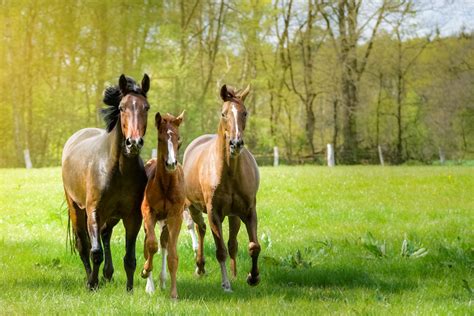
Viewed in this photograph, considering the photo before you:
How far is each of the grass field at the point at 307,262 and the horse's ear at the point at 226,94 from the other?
5.47ft

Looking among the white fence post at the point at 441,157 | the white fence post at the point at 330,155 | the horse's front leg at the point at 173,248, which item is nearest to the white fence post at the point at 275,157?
the white fence post at the point at 330,155

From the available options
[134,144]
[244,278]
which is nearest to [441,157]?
[244,278]

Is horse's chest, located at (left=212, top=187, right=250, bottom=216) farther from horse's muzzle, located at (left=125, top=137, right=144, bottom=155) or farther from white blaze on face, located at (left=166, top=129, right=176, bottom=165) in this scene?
horse's muzzle, located at (left=125, top=137, right=144, bottom=155)

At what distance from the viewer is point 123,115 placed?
5.14 m

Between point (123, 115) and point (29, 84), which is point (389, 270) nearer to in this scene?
point (123, 115)

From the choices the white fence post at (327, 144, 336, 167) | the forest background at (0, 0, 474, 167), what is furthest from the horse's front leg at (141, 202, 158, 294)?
the white fence post at (327, 144, 336, 167)

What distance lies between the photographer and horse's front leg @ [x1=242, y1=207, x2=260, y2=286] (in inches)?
230

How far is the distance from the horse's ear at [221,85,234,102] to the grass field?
5.47ft

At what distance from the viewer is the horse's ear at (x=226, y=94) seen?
5.64m

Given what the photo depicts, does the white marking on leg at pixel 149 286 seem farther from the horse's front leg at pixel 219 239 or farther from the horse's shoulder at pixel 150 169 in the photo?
the horse's shoulder at pixel 150 169

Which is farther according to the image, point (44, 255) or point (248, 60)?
point (248, 60)

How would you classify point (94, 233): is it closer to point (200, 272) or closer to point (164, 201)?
point (164, 201)

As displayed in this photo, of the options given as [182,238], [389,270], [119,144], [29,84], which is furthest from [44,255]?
[29,84]

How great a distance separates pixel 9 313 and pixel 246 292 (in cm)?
196
